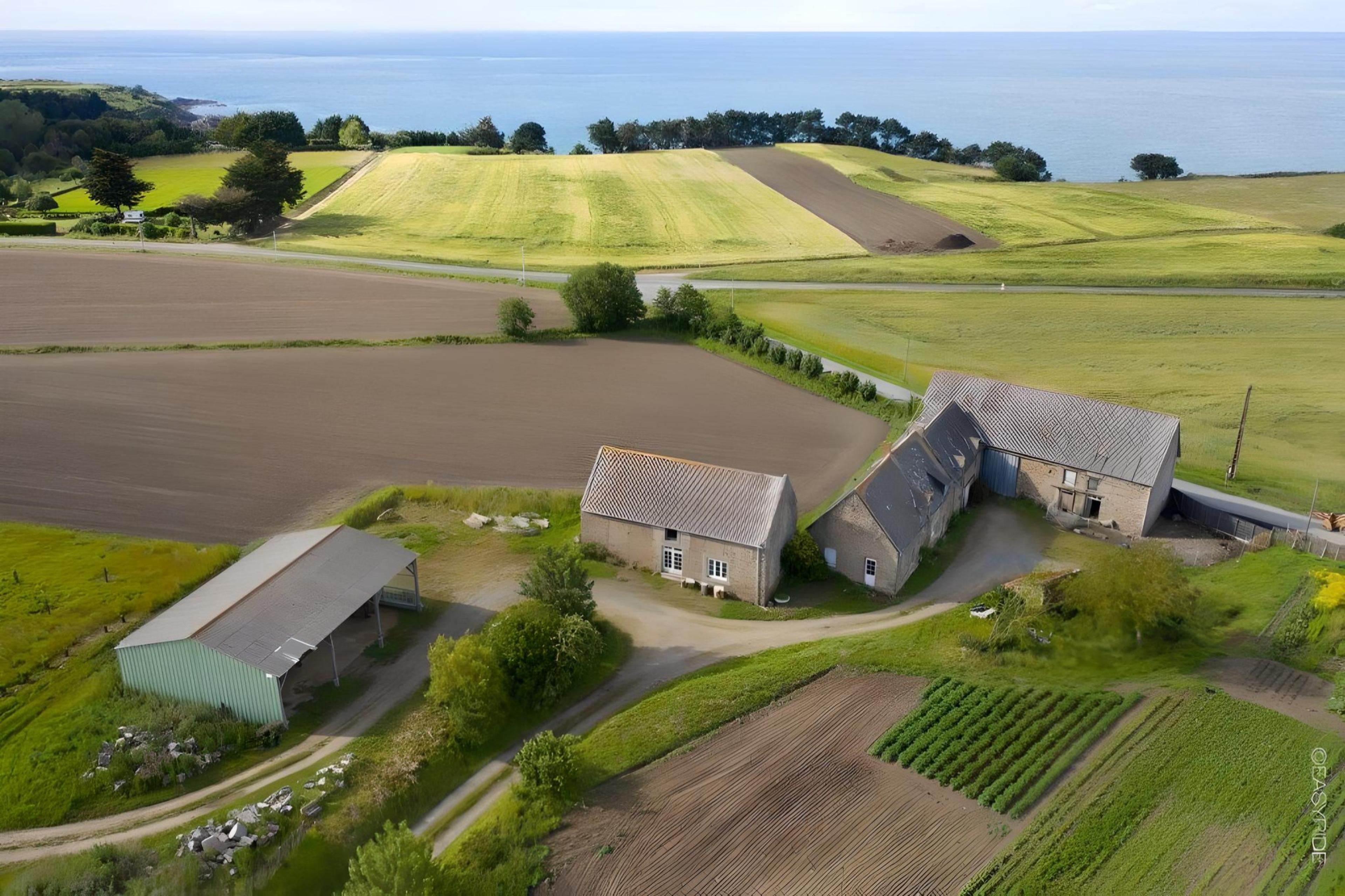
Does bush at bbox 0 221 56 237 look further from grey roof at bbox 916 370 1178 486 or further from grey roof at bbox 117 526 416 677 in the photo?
grey roof at bbox 916 370 1178 486

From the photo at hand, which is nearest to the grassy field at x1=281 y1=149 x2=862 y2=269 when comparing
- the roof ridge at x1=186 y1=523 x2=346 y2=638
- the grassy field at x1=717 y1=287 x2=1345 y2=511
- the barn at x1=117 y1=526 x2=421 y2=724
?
the grassy field at x1=717 y1=287 x2=1345 y2=511

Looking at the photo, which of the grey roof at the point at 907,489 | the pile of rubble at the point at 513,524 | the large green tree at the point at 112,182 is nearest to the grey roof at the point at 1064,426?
the grey roof at the point at 907,489

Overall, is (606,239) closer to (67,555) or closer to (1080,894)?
(67,555)

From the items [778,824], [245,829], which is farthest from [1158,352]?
[245,829]

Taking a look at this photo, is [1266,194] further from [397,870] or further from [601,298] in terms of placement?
[397,870]

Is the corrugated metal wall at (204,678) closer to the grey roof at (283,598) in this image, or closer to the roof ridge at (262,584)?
the grey roof at (283,598)

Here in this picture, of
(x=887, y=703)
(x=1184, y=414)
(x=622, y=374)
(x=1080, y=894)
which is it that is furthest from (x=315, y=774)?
(x=1184, y=414)
